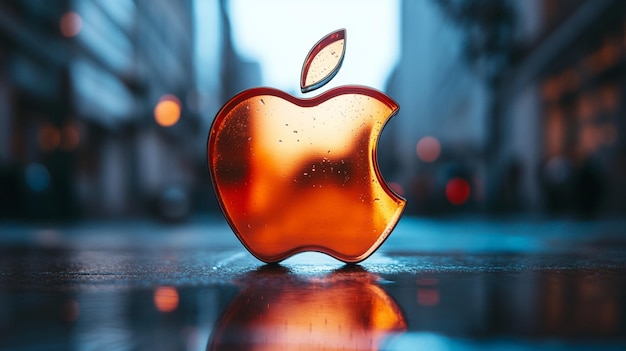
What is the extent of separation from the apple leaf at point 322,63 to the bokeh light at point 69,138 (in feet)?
54.5

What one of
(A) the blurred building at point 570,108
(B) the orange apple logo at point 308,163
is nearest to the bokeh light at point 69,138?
(A) the blurred building at point 570,108

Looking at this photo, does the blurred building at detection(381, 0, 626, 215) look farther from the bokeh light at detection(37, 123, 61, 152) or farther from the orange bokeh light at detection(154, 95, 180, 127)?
the bokeh light at detection(37, 123, 61, 152)

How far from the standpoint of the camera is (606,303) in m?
3.37

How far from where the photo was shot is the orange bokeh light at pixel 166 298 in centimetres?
329

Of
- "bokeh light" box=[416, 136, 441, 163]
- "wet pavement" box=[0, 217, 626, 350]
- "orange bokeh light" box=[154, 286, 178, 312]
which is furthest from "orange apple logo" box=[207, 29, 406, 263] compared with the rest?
"bokeh light" box=[416, 136, 441, 163]

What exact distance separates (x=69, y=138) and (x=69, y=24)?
3933 mm

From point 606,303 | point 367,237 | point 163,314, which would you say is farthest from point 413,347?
point 367,237

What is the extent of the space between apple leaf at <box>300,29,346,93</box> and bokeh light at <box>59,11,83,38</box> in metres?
18.0

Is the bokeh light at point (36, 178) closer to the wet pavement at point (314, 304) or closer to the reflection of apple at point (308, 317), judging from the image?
the wet pavement at point (314, 304)

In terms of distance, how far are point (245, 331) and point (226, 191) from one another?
7.05 feet

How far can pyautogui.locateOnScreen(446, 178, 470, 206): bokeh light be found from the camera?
21.3 metres

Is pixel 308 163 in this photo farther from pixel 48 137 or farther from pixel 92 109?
pixel 92 109

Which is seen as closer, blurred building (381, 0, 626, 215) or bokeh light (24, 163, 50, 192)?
bokeh light (24, 163, 50, 192)

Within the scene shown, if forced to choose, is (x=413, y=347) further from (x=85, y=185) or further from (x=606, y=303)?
(x=85, y=185)
